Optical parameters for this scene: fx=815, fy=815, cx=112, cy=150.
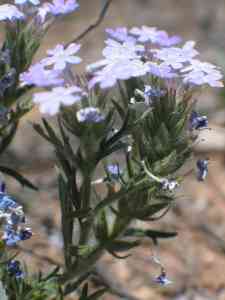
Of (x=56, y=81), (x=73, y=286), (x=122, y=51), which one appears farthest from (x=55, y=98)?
(x=73, y=286)

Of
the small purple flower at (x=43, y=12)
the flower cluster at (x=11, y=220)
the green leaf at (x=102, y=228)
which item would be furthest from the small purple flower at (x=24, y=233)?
the small purple flower at (x=43, y=12)

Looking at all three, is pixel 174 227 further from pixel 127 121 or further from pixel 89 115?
pixel 89 115

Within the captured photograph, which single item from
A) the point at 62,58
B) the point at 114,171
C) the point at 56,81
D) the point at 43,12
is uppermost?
the point at 43,12

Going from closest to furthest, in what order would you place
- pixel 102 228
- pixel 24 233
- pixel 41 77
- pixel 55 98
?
pixel 55 98 < pixel 41 77 < pixel 24 233 < pixel 102 228

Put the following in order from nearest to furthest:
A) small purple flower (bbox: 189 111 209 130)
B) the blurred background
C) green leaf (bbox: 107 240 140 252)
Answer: small purple flower (bbox: 189 111 209 130) → green leaf (bbox: 107 240 140 252) → the blurred background

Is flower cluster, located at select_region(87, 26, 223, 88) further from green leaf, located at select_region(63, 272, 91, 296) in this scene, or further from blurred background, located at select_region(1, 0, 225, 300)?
blurred background, located at select_region(1, 0, 225, 300)

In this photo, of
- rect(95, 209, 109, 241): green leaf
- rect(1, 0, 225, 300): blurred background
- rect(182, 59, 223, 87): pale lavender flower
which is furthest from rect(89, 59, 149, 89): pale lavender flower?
rect(1, 0, 225, 300): blurred background
